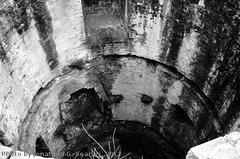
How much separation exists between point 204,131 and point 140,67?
6.90 ft

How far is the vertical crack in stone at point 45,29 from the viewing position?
5.24 meters

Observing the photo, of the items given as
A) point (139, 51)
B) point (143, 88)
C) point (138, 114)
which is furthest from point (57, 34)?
point (138, 114)

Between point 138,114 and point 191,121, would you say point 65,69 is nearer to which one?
point 138,114

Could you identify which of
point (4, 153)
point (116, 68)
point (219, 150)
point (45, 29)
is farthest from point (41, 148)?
point (219, 150)

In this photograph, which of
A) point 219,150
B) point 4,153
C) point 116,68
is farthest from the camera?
point 116,68

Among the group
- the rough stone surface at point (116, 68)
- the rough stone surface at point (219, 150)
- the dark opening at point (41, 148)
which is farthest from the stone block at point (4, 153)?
the dark opening at point (41, 148)

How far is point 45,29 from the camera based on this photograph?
5.56 m

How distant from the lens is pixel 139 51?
6652 mm

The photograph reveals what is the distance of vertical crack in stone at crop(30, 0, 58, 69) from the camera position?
5.24 meters

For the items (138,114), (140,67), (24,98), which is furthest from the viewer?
(138,114)

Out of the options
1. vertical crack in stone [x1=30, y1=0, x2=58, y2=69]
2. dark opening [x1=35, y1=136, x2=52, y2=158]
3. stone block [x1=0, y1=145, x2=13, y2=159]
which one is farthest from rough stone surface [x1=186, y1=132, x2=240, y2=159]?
dark opening [x1=35, y1=136, x2=52, y2=158]

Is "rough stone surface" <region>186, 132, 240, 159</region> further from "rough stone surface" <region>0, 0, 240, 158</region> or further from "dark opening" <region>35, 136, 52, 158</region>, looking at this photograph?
"dark opening" <region>35, 136, 52, 158</region>

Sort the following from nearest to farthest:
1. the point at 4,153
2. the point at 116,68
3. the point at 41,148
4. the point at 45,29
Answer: the point at 4,153, the point at 45,29, the point at 41,148, the point at 116,68

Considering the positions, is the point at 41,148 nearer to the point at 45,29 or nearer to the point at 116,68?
the point at 116,68
